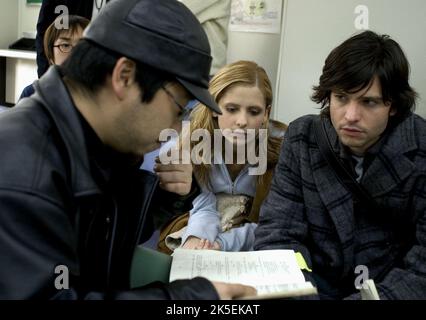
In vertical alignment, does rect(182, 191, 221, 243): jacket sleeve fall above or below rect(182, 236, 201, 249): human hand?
above

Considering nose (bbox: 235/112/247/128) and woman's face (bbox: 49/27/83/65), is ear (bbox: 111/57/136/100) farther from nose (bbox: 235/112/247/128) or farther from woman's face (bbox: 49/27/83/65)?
woman's face (bbox: 49/27/83/65)

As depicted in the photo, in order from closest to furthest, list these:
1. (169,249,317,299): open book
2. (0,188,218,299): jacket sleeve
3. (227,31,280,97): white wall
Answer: (0,188,218,299): jacket sleeve → (169,249,317,299): open book → (227,31,280,97): white wall

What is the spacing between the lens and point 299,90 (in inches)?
85.1

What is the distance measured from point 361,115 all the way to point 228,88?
62 centimetres

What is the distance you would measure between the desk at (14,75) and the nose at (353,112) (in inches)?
170

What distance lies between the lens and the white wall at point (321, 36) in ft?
6.05

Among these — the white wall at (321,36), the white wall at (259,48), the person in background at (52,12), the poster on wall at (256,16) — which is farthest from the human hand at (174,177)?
the person in background at (52,12)

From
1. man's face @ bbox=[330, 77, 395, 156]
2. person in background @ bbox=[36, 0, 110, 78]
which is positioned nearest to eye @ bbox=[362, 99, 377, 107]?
man's face @ bbox=[330, 77, 395, 156]

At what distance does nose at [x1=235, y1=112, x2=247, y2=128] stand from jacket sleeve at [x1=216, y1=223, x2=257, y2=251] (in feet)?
1.33

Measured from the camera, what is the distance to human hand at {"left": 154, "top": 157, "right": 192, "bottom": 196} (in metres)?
1.22

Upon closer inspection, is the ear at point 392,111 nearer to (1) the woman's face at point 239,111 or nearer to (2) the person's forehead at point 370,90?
(2) the person's forehead at point 370,90

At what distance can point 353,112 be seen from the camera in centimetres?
132
